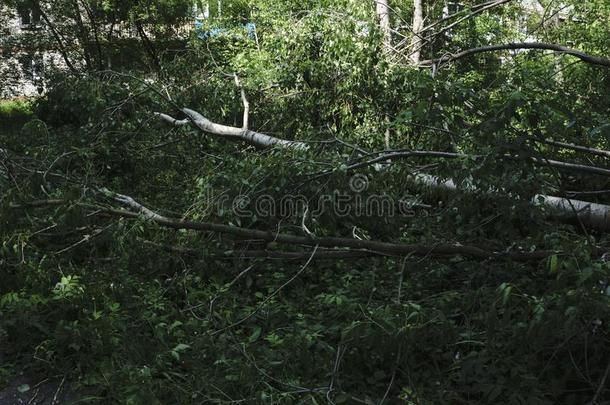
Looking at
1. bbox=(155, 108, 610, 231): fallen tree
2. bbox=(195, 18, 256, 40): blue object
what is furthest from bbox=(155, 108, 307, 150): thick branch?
bbox=(195, 18, 256, 40): blue object

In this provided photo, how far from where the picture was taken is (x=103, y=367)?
3.07 m

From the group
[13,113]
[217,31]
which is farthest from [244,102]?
[13,113]

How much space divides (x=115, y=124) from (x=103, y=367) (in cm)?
354

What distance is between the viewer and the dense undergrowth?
2.84m

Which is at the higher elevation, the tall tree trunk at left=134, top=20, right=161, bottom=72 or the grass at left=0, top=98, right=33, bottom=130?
the tall tree trunk at left=134, top=20, right=161, bottom=72

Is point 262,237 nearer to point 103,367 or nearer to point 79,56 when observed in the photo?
point 103,367

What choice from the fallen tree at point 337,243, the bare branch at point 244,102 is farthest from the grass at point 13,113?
the fallen tree at point 337,243

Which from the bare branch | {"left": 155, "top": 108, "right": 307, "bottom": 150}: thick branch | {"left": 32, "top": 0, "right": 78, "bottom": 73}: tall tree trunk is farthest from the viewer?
{"left": 32, "top": 0, "right": 78, "bottom": 73}: tall tree trunk

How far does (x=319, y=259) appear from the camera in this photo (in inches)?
163

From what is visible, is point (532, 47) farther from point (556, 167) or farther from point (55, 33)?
point (55, 33)

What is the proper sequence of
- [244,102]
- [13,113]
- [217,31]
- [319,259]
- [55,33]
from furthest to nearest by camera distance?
[13,113] → [55,33] → [217,31] → [244,102] → [319,259]

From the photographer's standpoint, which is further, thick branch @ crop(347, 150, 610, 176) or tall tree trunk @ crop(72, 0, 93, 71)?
tall tree trunk @ crop(72, 0, 93, 71)

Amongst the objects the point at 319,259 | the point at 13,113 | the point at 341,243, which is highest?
the point at 13,113

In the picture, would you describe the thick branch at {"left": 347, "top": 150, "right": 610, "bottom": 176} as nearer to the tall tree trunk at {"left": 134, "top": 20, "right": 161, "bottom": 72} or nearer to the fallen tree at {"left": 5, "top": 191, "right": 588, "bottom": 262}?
the fallen tree at {"left": 5, "top": 191, "right": 588, "bottom": 262}
